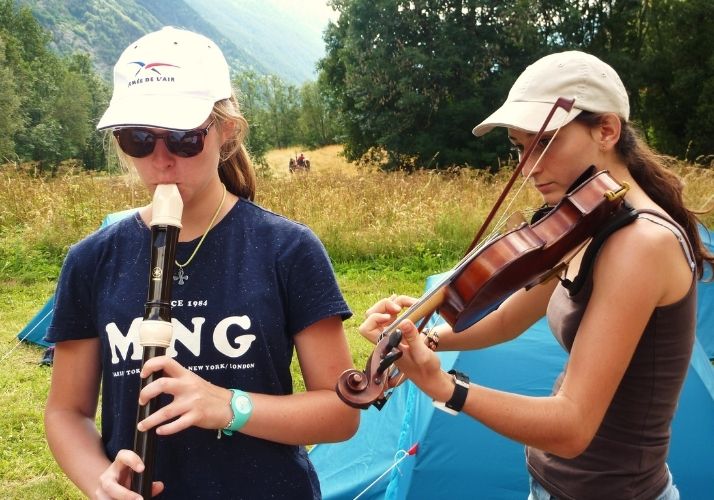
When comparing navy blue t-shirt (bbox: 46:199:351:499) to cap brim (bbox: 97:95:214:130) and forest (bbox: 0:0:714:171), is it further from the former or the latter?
forest (bbox: 0:0:714:171)

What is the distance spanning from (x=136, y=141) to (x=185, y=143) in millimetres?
90

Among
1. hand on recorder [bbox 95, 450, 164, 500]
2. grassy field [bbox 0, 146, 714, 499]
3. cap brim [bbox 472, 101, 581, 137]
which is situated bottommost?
grassy field [bbox 0, 146, 714, 499]

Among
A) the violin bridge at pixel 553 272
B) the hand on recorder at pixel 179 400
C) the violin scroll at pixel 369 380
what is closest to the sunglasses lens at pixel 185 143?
the hand on recorder at pixel 179 400

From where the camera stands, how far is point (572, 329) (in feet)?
4.53

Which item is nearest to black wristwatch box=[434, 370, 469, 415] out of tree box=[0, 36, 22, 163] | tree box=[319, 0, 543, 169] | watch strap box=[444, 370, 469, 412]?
watch strap box=[444, 370, 469, 412]

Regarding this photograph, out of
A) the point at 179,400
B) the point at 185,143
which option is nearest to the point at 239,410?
the point at 179,400

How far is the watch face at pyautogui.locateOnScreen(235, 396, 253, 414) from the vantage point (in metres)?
1.13

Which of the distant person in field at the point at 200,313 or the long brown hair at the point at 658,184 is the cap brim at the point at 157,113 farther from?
the long brown hair at the point at 658,184

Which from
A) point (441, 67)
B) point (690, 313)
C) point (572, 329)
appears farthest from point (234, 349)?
point (441, 67)

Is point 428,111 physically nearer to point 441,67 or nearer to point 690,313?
point 441,67

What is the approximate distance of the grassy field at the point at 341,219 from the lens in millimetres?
6941

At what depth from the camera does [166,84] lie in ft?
3.86

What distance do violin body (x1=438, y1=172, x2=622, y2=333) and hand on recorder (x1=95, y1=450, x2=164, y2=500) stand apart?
0.64m

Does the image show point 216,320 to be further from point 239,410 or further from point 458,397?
point 458,397
